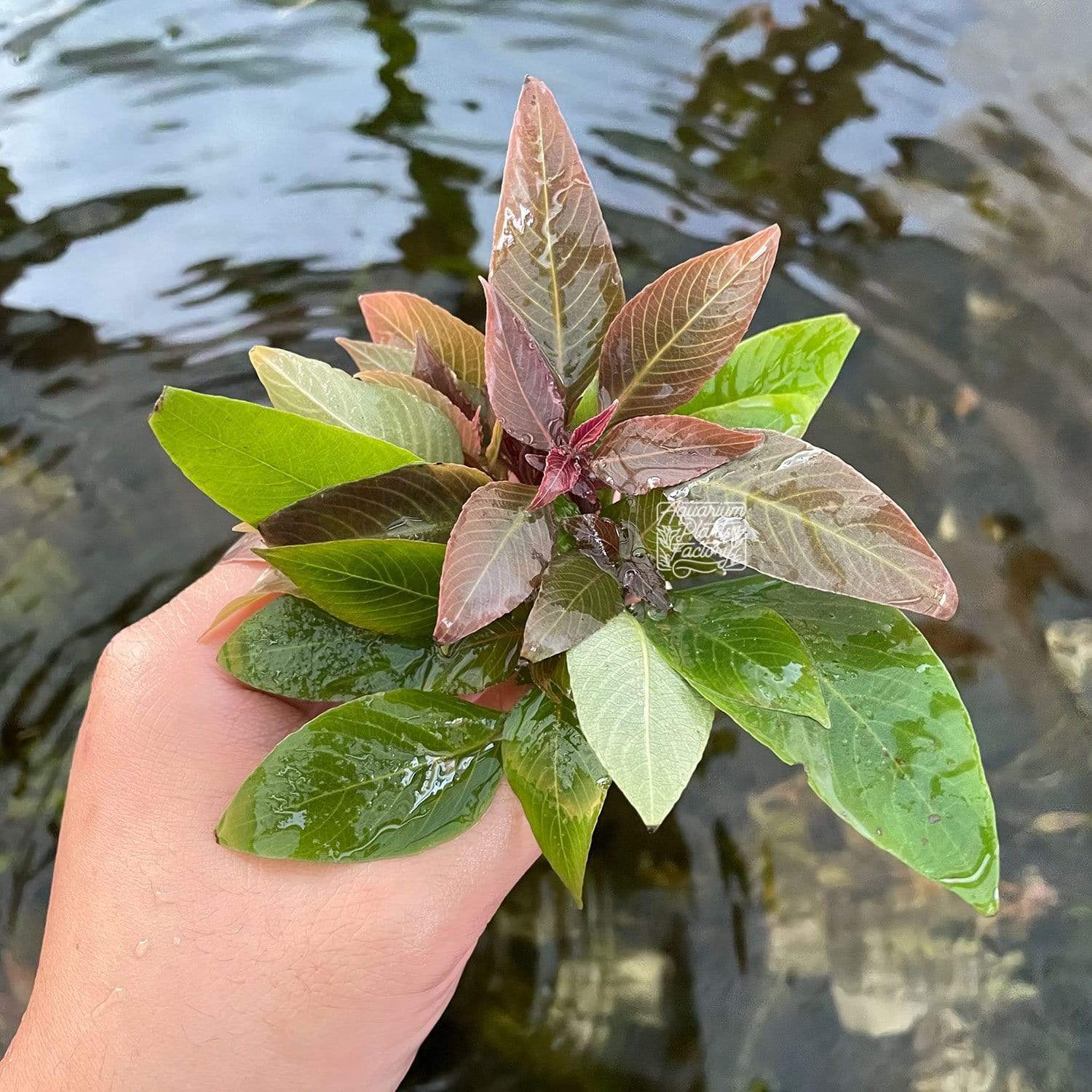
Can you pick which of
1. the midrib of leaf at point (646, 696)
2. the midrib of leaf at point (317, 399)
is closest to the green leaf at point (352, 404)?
the midrib of leaf at point (317, 399)

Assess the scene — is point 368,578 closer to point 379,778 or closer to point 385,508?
point 385,508

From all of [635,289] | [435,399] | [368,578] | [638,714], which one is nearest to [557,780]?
[638,714]

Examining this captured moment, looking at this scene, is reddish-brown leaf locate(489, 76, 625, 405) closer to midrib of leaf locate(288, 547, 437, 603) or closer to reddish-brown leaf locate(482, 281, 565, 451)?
reddish-brown leaf locate(482, 281, 565, 451)

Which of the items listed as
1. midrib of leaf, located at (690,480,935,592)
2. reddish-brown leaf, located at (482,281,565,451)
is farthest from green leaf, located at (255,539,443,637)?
midrib of leaf, located at (690,480,935,592)

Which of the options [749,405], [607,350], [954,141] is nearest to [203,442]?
[607,350]

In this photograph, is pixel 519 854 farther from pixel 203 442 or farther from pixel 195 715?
pixel 203 442
